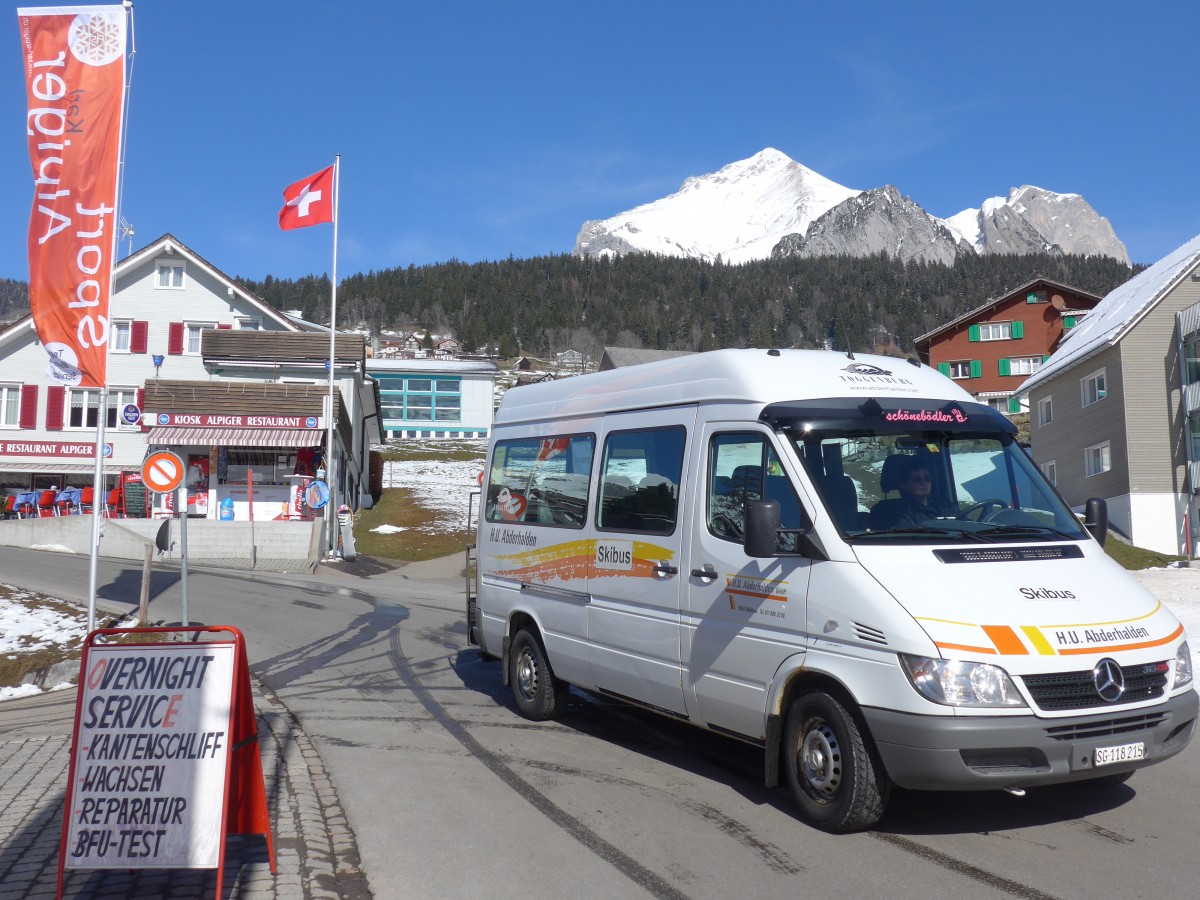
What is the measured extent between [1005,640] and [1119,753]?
85cm

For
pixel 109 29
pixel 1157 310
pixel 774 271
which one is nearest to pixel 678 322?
pixel 774 271

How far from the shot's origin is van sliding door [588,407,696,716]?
6.86 meters

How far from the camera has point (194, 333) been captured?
4731cm

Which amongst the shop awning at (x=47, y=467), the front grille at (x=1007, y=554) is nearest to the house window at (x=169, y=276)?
the shop awning at (x=47, y=467)

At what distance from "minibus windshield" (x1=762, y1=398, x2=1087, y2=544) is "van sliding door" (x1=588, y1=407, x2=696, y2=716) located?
3.54ft

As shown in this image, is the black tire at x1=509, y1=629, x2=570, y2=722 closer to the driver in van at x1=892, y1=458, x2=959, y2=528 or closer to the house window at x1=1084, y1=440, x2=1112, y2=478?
the driver in van at x1=892, y1=458, x2=959, y2=528

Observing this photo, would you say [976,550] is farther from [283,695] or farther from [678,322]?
[678,322]

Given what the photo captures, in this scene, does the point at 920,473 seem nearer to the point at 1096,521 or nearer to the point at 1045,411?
the point at 1096,521

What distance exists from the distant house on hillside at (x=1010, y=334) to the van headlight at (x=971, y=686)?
66428 millimetres

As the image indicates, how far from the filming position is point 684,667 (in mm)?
6656

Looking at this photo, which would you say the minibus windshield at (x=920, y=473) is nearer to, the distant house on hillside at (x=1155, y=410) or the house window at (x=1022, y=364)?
the distant house on hillside at (x=1155, y=410)

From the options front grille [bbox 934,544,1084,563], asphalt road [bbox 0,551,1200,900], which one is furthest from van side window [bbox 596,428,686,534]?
front grille [bbox 934,544,1084,563]

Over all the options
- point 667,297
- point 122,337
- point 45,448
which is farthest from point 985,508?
point 667,297

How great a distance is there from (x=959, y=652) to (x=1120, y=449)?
36.4m
